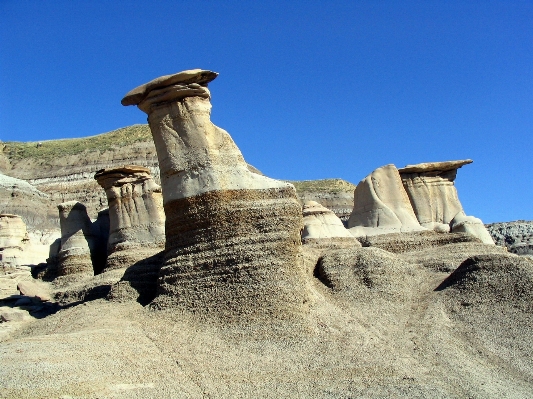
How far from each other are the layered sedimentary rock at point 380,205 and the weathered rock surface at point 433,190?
4.17m

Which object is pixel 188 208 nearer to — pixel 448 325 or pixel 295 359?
pixel 295 359

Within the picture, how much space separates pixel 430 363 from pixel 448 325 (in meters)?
1.99

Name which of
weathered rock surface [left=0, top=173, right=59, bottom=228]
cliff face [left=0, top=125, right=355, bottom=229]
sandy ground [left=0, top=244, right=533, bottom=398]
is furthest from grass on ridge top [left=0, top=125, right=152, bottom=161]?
sandy ground [left=0, top=244, right=533, bottom=398]

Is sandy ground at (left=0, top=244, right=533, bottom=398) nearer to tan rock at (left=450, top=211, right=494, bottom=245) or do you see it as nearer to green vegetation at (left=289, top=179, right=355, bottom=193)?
tan rock at (left=450, top=211, right=494, bottom=245)

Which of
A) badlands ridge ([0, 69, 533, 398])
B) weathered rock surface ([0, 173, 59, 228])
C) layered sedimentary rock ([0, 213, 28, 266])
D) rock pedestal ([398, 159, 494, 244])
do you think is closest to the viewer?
badlands ridge ([0, 69, 533, 398])

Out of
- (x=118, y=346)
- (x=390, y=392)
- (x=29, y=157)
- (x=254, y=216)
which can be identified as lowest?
(x=390, y=392)

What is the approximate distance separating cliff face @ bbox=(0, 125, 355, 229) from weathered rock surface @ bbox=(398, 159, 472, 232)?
24.2 metres

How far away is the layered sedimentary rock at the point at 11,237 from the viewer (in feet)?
93.9

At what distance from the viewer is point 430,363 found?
11.4 m

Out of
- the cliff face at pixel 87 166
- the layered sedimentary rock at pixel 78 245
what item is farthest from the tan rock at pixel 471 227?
the cliff face at pixel 87 166

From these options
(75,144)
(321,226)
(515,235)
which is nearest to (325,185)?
(75,144)

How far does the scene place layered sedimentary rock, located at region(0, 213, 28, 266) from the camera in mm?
28634

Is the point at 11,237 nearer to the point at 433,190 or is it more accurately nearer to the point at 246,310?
the point at 433,190

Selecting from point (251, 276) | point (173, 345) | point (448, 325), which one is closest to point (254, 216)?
point (251, 276)
